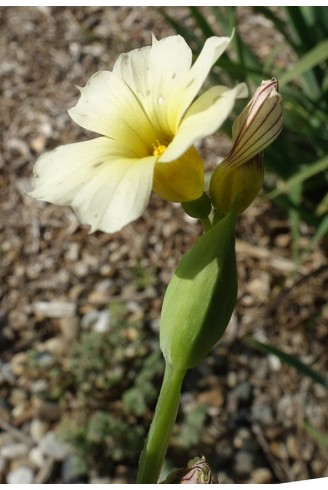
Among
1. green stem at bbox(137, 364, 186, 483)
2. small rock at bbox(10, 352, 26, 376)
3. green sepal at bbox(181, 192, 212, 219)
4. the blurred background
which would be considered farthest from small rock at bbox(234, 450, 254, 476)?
green sepal at bbox(181, 192, 212, 219)

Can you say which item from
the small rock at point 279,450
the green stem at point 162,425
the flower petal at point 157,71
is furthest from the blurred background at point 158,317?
the flower petal at point 157,71

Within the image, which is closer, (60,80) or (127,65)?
(127,65)

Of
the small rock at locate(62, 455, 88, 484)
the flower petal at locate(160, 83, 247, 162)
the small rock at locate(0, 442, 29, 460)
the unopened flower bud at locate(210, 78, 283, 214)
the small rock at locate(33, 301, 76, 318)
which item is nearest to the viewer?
the flower petal at locate(160, 83, 247, 162)

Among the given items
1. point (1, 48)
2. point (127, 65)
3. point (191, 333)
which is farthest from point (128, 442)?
point (1, 48)

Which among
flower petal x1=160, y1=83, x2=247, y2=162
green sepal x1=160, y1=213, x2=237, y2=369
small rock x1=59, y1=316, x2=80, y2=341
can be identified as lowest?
small rock x1=59, y1=316, x2=80, y2=341

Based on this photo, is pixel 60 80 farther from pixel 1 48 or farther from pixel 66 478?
pixel 66 478

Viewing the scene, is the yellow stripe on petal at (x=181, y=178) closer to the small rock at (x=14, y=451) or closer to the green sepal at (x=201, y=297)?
the green sepal at (x=201, y=297)

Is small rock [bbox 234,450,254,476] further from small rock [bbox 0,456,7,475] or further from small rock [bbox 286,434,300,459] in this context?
small rock [bbox 0,456,7,475]
